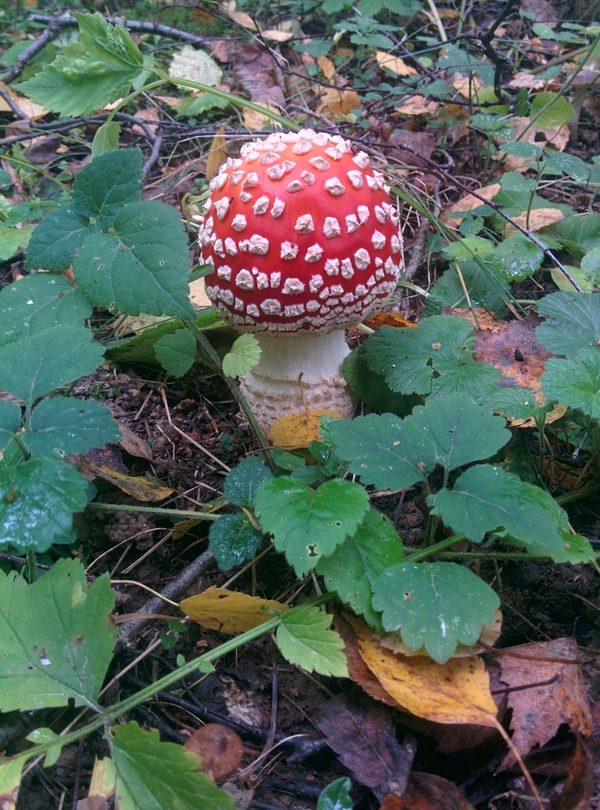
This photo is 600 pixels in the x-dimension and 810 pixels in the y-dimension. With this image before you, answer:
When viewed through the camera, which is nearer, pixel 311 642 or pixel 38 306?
pixel 311 642

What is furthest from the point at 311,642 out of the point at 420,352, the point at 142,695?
the point at 420,352

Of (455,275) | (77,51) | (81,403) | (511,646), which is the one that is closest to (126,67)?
(77,51)

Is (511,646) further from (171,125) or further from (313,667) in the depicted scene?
(171,125)

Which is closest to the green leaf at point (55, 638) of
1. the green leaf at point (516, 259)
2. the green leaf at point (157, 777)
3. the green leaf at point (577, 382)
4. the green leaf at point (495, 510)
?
the green leaf at point (157, 777)

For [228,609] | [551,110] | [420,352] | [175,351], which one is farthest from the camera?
[551,110]

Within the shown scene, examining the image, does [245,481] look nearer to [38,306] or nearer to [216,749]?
[216,749]

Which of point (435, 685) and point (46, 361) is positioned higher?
point (46, 361)
